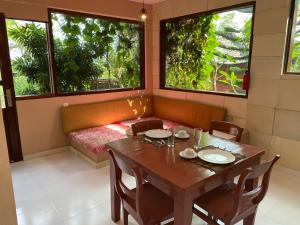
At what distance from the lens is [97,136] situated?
11.1ft

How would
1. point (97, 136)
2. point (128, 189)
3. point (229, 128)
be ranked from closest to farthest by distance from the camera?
point (128, 189) → point (229, 128) → point (97, 136)

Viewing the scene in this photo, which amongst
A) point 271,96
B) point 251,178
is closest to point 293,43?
point 271,96

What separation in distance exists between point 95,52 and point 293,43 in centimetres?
295

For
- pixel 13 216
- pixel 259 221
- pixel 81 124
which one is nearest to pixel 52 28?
pixel 81 124

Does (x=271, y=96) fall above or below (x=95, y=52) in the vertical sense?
below

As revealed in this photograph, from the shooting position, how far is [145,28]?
14.5 feet

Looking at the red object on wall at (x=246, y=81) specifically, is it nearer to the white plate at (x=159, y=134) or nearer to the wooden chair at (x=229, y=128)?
the wooden chair at (x=229, y=128)

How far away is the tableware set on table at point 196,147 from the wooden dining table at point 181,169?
4 cm

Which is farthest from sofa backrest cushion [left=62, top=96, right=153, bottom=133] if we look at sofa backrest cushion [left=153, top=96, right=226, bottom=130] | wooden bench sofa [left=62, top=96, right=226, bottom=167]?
sofa backrest cushion [left=153, top=96, right=226, bottom=130]

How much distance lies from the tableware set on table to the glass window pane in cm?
162

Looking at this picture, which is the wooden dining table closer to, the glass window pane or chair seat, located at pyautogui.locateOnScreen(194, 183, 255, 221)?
chair seat, located at pyautogui.locateOnScreen(194, 183, 255, 221)

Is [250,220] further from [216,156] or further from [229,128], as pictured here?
[229,128]

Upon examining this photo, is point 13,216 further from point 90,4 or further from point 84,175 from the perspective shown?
point 90,4

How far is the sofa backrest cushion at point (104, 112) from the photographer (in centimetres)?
361
